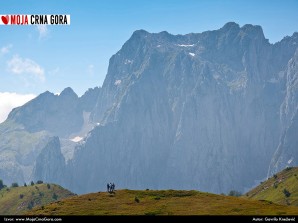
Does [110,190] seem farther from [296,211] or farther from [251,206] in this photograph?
[296,211]

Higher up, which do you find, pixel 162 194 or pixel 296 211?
pixel 162 194

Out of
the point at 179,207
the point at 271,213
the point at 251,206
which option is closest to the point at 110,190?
the point at 179,207

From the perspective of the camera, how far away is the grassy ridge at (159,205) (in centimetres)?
9944

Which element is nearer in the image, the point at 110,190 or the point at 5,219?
the point at 5,219

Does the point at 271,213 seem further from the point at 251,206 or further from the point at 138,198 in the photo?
the point at 138,198

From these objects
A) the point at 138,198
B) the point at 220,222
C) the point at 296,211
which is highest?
the point at 138,198

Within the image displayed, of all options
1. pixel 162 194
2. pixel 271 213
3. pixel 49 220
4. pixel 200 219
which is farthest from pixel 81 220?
pixel 162 194

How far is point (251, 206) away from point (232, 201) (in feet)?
26.6

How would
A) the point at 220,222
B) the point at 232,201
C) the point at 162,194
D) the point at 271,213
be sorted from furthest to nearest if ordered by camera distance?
the point at 162,194 → the point at 232,201 → the point at 271,213 → the point at 220,222

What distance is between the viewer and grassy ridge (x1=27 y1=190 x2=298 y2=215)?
99.4 m

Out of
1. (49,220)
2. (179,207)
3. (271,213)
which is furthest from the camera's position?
(179,207)

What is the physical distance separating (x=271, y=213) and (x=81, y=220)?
47.4 meters

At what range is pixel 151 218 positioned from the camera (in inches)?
2442

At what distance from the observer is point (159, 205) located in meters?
107
